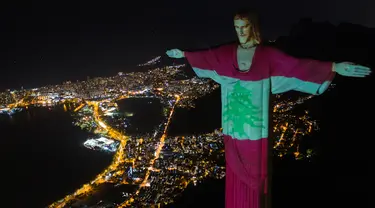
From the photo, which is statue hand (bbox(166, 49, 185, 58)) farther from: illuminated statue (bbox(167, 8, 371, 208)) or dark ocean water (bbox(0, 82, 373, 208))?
dark ocean water (bbox(0, 82, 373, 208))

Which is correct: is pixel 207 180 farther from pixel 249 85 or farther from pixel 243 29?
pixel 243 29

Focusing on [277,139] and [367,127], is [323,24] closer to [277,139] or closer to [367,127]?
[277,139]

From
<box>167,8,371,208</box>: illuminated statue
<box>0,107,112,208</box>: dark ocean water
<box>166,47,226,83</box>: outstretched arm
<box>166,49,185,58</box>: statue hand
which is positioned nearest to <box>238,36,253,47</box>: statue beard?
<box>167,8,371,208</box>: illuminated statue

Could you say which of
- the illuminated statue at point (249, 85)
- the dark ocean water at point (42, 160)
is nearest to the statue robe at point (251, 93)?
the illuminated statue at point (249, 85)

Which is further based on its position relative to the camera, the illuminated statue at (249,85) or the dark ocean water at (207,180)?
the dark ocean water at (207,180)

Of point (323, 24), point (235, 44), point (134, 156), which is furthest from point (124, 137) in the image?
point (235, 44)

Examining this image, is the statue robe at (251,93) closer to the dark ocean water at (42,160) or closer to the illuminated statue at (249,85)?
the illuminated statue at (249,85)
